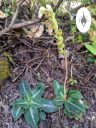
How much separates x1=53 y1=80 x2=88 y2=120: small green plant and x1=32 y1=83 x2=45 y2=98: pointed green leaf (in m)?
0.07

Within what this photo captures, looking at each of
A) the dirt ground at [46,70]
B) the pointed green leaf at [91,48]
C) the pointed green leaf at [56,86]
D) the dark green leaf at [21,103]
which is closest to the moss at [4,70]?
the dirt ground at [46,70]

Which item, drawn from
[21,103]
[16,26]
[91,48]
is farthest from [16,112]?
[91,48]

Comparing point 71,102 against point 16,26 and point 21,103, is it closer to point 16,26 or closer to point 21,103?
point 21,103

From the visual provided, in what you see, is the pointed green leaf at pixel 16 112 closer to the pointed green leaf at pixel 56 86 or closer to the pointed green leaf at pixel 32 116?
the pointed green leaf at pixel 32 116

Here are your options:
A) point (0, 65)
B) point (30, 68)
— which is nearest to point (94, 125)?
point (30, 68)

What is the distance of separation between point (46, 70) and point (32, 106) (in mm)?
275

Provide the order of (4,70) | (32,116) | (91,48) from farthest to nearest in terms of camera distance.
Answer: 1. (91,48)
2. (4,70)
3. (32,116)

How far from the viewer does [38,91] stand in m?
1.99

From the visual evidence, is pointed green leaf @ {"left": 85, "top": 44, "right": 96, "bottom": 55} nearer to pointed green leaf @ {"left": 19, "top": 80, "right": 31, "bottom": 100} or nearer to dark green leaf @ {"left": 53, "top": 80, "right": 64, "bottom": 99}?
dark green leaf @ {"left": 53, "top": 80, "right": 64, "bottom": 99}

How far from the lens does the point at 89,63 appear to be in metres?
2.18

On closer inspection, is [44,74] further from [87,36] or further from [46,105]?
[87,36]

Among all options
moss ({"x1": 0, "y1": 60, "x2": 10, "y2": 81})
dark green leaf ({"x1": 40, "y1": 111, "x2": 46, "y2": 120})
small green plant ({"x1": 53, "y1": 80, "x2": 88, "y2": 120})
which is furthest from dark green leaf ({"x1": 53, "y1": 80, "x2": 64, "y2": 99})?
moss ({"x1": 0, "y1": 60, "x2": 10, "y2": 81})

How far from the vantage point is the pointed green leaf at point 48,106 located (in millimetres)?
1944

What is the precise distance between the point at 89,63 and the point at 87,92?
21 centimetres
